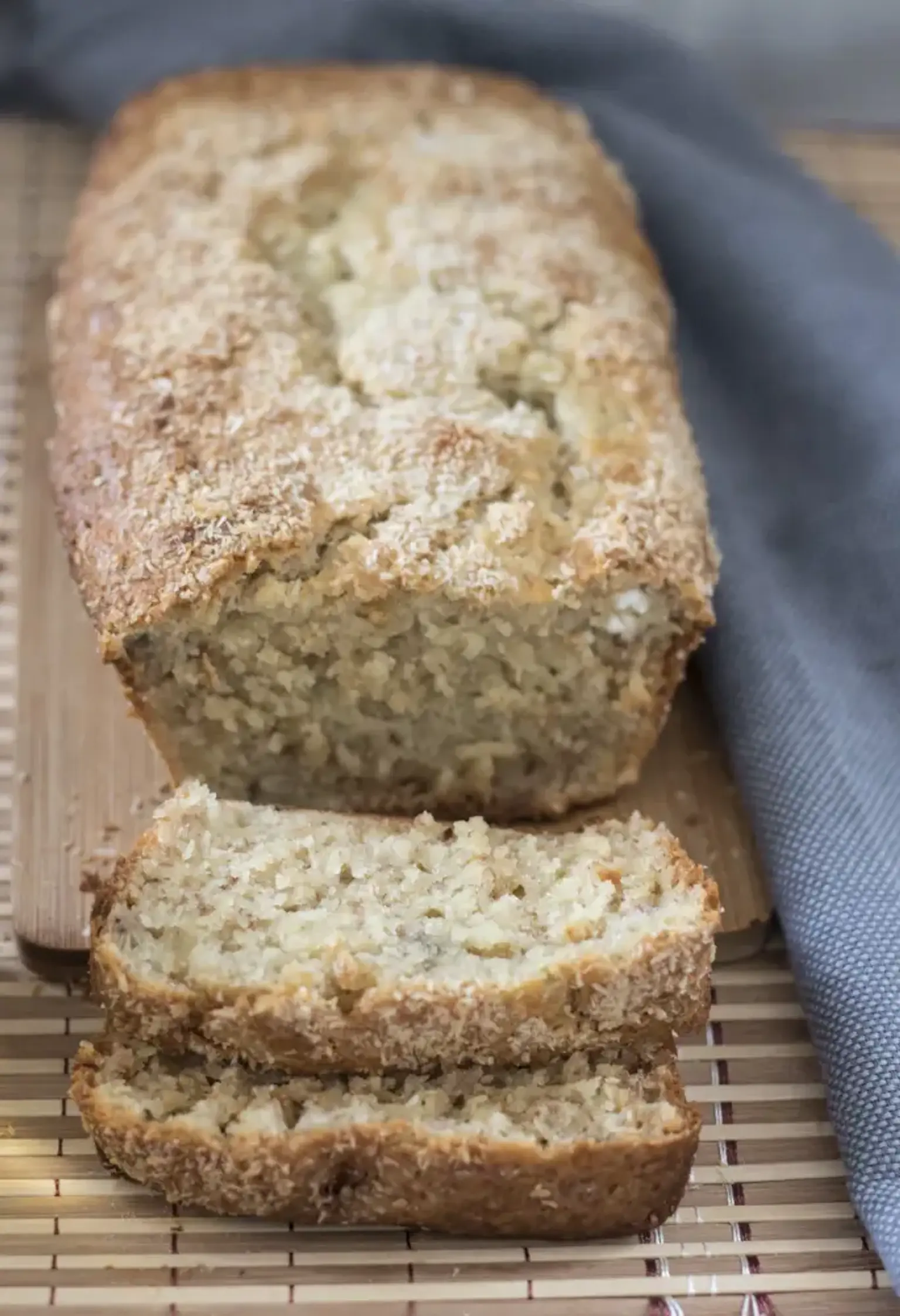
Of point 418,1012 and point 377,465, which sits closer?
point 418,1012

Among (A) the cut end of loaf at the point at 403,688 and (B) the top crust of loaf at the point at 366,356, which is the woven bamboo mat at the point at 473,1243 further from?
(B) the top crust of loaf at the point at 366,356

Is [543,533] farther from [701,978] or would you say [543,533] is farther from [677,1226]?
[677,1226]

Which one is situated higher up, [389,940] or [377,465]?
[377,465]

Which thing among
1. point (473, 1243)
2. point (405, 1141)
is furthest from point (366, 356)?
point (473, 1243)

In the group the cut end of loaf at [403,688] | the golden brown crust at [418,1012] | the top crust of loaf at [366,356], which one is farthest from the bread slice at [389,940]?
the top crust of loaf at [366,356]

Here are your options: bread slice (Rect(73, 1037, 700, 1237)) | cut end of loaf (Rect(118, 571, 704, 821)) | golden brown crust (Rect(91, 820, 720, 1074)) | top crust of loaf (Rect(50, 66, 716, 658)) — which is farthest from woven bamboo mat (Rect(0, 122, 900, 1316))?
top crust of loaf (Rect(50, 66, 716, 658))

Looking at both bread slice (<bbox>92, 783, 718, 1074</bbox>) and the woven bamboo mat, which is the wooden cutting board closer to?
the woven bamboo mat

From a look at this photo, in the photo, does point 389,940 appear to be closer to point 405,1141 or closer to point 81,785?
point 405,1141

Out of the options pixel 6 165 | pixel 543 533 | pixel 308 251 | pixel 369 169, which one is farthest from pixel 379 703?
pixel 6 165
